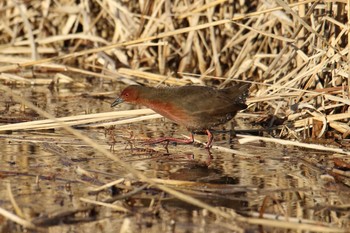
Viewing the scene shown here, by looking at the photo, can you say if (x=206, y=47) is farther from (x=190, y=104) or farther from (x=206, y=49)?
(x=190, y=104)

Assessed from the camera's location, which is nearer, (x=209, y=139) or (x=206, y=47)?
(x=209, y=139)

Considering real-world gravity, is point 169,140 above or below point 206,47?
below

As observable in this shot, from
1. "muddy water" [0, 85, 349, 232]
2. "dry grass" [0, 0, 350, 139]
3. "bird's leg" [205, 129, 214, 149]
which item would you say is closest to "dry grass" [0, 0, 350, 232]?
"dry grass" [0, 0, 350, 139]

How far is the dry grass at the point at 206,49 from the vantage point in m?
6.99

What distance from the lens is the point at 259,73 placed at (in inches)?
345

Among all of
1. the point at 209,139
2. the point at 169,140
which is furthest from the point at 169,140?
the point at 209,139

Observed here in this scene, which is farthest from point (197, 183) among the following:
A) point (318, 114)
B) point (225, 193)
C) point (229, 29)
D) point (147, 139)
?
point (229, 29)

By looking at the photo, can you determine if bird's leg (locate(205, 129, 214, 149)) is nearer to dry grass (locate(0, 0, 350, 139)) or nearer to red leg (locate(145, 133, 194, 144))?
red leg (locate(145, 133, 194, 144))

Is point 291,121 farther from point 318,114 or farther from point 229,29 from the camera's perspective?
point 229,29

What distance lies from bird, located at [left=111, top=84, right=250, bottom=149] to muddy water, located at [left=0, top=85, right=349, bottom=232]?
0.69 ft

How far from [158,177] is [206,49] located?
4.15 metres

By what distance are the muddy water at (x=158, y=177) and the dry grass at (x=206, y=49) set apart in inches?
14.5

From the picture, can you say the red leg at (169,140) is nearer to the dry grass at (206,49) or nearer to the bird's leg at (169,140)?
the bird's leg at (169,140)

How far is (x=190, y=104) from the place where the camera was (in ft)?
21.6
